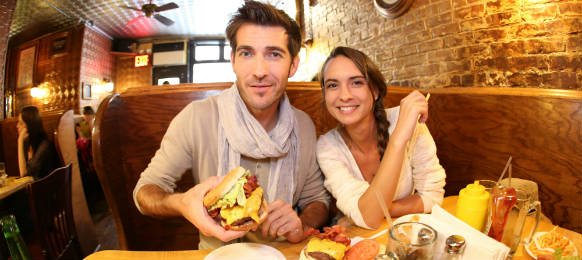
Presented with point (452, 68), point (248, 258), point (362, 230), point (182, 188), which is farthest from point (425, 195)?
point (452, 68)

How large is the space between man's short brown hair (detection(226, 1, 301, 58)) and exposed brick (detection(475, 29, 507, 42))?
2.06 metres

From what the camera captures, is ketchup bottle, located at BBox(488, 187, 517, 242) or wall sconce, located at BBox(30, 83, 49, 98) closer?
ketchup bottle, located at BBox(488, 187, 517, 242)

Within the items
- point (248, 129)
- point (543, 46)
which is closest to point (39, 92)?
point (248, 129)

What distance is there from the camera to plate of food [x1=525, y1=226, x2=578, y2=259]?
0.79 m

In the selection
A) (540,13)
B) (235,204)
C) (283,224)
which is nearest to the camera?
(235,204)

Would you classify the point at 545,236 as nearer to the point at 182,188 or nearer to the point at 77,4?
the point at 182,188

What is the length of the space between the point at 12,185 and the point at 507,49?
371cm

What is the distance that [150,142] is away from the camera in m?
1.79

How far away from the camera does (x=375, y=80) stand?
1541 millimetres

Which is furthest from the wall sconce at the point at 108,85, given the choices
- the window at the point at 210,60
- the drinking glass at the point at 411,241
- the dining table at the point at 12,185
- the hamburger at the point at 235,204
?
the window at the point at 210,60

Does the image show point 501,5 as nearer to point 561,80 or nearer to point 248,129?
point 561,80

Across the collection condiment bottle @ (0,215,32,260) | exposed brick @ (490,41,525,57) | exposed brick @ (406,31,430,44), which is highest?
exposed brick @ (406,31,430,44)

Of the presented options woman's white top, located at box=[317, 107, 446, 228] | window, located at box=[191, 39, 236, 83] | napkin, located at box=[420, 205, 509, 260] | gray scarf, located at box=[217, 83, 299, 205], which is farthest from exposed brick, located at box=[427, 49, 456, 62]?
window, located at box=[191, 39, 236, 83]

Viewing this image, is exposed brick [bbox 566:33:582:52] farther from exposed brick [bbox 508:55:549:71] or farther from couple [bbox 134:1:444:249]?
couple [bbox 134:1:444:249]
